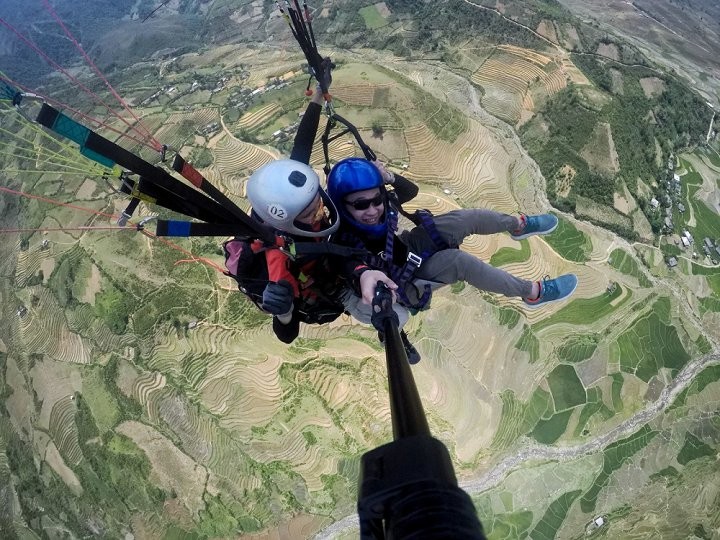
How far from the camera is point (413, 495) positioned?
115 centimetres

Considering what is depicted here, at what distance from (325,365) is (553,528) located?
8.74 m

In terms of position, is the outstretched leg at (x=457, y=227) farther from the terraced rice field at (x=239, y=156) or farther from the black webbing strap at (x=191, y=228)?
the terraced rice field at (x=239, y=156)

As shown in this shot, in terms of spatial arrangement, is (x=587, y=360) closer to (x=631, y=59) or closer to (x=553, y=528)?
(x=553, y=528)

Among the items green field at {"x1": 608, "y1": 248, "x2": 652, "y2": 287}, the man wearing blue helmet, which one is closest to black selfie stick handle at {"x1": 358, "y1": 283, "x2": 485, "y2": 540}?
the man wearing blue helmet

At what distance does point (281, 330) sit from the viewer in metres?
4.45

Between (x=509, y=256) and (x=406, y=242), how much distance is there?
14684 millimetres

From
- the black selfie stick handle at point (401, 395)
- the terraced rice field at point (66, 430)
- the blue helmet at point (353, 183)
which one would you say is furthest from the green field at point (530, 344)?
the terraced rice field at point (66, 430)

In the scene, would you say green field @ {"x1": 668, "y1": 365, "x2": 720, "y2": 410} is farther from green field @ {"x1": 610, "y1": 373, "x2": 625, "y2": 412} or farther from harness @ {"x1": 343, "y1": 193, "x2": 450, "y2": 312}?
harness @ {"x1": 343, "y1": 193, "x2": 450, "y2": 312}

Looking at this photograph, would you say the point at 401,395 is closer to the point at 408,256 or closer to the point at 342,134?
the point at 408,256

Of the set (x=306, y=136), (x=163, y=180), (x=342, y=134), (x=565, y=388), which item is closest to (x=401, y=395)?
(x=163, y=180)

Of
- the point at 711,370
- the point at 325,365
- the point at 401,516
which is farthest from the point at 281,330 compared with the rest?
the point at 711,370

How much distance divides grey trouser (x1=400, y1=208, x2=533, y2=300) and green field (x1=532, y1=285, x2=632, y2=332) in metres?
12.8

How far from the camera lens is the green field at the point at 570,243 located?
19094mm

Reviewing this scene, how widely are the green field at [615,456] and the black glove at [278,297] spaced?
14952 mm
